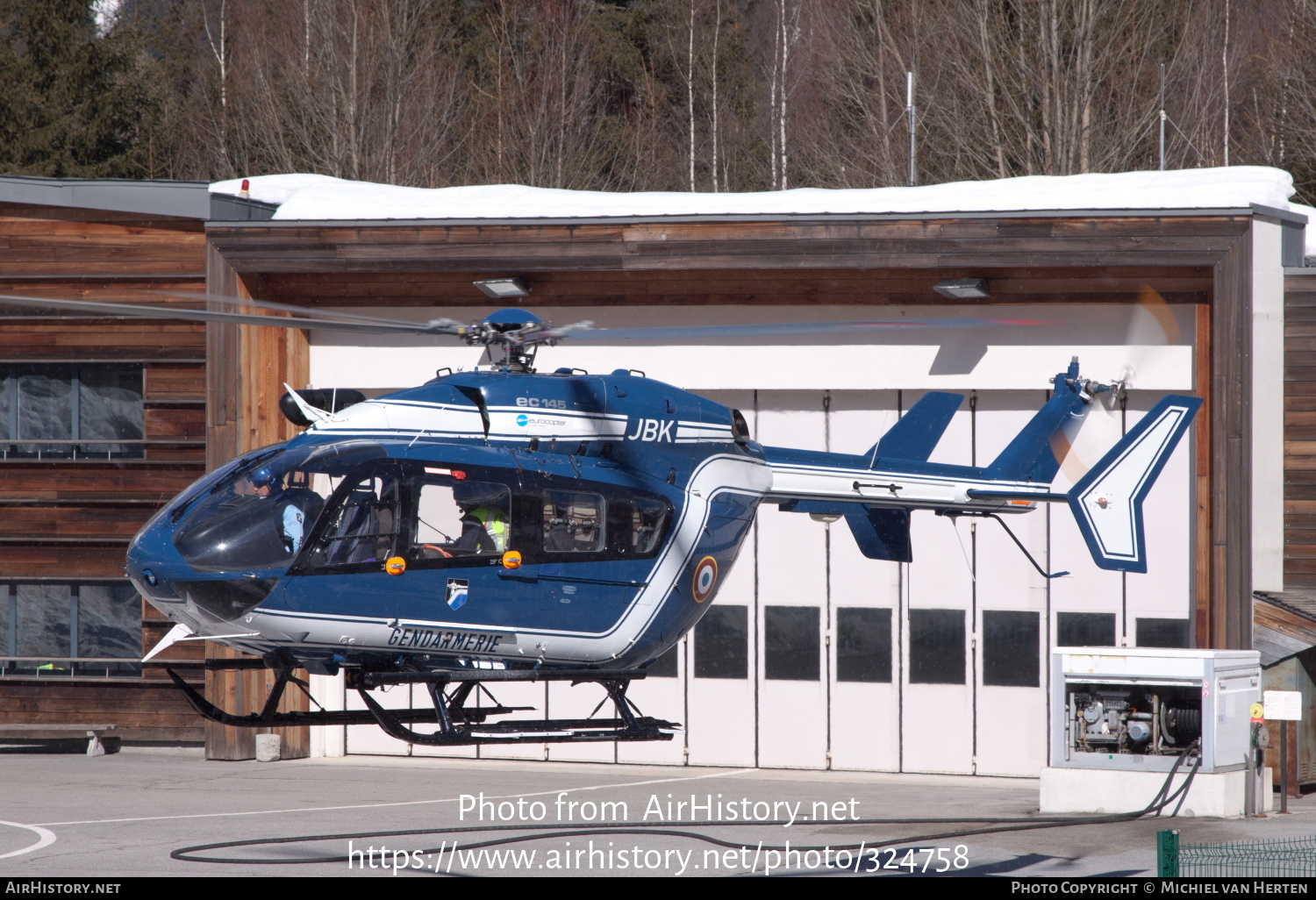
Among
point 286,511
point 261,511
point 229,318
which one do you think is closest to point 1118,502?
point 286,511

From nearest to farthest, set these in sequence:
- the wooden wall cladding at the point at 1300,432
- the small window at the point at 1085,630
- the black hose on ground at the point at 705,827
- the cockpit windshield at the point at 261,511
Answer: the cockpit windshield at the point at 261,511 → the black hose on ground at the point at 705,827 → the wooden wall cladding at the point at 1300,432 → the small window at the point at 1085,630

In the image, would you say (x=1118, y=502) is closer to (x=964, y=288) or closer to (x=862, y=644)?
(x=964, y=288)

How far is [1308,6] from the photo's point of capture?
32.9 metres

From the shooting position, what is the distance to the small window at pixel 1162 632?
17.2m

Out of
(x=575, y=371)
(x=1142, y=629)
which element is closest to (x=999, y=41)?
(x=1142, y=629)

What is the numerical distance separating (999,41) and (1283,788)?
72.8 ft

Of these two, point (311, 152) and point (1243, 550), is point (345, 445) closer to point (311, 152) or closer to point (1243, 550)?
point (1243, 550)

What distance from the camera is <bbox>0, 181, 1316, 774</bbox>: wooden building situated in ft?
52.7

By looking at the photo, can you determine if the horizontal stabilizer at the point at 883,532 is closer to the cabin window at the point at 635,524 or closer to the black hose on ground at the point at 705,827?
the cabin window at the point at 635,524

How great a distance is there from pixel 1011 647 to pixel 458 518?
1008cm

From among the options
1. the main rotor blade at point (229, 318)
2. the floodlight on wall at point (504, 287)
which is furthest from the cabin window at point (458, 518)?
the floodlight on wall at point (504, 287)

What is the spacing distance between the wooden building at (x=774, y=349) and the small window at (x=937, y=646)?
0.37ft

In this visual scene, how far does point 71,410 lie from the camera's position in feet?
64.2

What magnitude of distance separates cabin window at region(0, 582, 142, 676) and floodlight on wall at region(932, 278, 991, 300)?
37.7 feet
